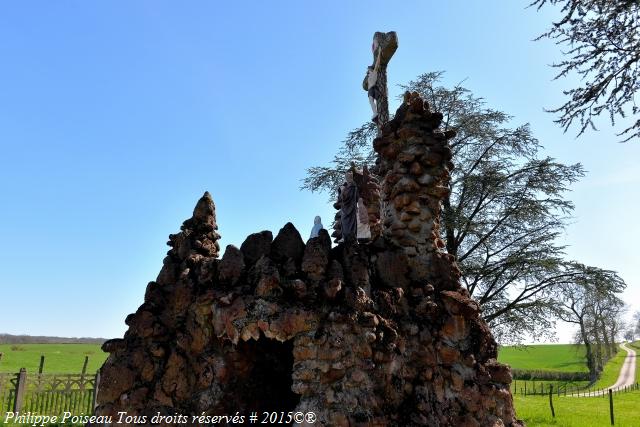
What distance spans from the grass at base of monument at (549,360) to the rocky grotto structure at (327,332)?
140 feet

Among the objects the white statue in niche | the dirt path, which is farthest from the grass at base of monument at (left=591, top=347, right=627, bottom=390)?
the white statue in niche

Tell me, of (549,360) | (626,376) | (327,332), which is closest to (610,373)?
(626,376)

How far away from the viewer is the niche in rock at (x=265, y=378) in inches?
238

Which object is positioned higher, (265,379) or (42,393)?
(265,379)

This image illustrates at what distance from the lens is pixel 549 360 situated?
5775 centimetres

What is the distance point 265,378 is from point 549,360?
59.8m

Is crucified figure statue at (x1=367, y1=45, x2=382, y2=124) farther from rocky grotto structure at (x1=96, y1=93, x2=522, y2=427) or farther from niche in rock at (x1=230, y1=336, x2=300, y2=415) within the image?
niche in rock at (x1=230, y1=336, x2=300, y2=415)

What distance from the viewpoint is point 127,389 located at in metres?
5.57

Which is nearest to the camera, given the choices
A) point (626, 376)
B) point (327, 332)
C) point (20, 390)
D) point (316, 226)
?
point (327, 332)

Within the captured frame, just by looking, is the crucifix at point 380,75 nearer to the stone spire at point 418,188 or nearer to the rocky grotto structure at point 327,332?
the stone spire at point 418,188

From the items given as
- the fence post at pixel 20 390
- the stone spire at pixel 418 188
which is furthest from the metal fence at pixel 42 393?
the stone spire at pixel 418 188

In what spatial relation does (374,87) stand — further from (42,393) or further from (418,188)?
(42,393)

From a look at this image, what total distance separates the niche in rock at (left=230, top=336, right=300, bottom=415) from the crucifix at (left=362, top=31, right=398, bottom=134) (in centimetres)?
415

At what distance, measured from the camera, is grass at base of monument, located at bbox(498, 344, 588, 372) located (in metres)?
48.6
